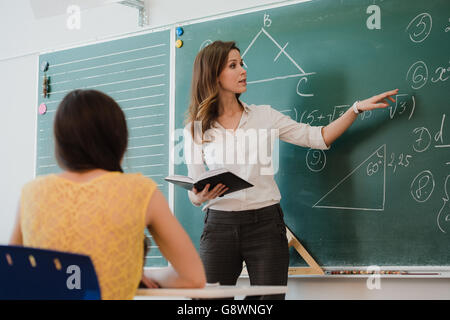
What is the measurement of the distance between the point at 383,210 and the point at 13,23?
3.43 metres

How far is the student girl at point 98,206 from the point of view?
1421 millimetres

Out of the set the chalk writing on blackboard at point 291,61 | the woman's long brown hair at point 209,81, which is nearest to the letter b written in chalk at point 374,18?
the chalk writing on blackboard at point 291,61

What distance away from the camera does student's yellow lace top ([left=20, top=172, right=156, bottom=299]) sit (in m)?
1.42

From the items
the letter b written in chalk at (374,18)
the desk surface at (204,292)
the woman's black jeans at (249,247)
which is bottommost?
the woman's black jeans at (249,247)

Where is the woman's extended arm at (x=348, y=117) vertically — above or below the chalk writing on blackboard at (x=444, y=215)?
above

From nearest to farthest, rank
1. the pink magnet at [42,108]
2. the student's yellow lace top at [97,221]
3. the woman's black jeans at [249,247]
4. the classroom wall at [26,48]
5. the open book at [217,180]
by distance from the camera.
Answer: the student's yellow lace top at [97,221]
the open book at [217,180]
the woman's black jeans at [249,247]
the classroom wall at [26,48]
the pink magnet at [42,108]

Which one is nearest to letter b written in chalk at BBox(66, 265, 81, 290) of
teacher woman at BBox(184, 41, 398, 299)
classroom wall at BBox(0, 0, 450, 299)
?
teacher woman at BBox(184, 41, 398, 299)

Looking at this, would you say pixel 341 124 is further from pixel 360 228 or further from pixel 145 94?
pixel 145 94

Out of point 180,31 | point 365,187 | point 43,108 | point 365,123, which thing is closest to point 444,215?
point 365,187

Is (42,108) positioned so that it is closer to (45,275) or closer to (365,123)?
(365,123)

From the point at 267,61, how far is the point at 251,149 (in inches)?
28.3

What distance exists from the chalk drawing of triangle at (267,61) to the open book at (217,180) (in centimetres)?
97

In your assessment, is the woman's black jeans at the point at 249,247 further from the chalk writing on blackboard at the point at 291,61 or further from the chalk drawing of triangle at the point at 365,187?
the chalk writing on blackboard at the point at 291,61

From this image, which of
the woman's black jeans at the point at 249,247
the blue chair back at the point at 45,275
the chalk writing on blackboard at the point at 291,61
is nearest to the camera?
the blue chair back at the point at 45,275
